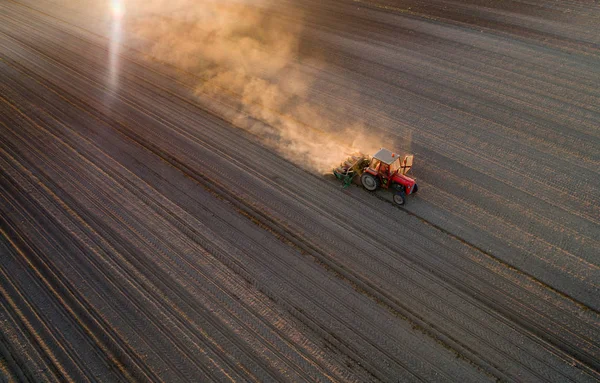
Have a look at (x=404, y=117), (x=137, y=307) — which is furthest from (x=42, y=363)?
(x=404, y=117)

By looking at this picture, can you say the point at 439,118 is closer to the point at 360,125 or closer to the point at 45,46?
the point at 360,125

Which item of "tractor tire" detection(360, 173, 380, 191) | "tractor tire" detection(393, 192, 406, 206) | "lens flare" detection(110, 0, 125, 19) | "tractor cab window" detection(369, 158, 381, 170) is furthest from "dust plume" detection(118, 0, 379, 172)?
"tractor tire" detection(393, 192, 406, 206)

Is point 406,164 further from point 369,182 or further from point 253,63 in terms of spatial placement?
point 253,63

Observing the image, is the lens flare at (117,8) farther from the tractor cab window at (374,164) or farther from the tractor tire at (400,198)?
the tractor tire at (400,198)

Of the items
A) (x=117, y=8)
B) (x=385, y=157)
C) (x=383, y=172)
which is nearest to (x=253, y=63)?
(x=385, y=157)

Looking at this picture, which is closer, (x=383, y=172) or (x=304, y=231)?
(x=304, y=231)

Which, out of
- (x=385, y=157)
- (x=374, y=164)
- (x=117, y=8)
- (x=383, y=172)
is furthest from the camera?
(x=117, y=8)
